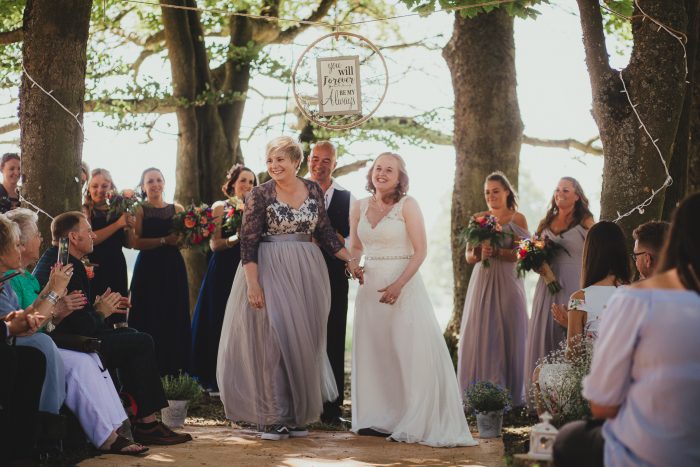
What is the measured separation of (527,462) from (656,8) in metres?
4.07

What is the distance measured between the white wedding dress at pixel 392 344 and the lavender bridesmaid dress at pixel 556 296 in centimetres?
160

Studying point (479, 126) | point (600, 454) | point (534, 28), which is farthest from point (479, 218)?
point (534, 28)

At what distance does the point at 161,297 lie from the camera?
10.0m

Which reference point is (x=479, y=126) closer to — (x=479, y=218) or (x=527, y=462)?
(x=479, y=218)

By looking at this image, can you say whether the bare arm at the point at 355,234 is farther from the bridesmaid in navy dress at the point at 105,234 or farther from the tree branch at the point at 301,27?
the tree branch at the point at 301,27

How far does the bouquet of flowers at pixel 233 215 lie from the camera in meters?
9.63

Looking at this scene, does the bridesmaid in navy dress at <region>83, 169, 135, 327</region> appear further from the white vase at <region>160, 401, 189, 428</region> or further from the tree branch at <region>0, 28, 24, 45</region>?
the tree branch at <region>0, 28, 24, 45</region>

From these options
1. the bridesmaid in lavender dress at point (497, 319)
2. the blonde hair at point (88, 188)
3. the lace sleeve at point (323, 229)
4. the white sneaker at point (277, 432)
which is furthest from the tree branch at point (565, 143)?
the white sneaker at point (277, 432)

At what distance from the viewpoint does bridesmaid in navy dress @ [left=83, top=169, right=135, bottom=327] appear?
9391mm

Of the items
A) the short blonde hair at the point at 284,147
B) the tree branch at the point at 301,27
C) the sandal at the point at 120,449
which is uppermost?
the tree branch at the point at 301,27

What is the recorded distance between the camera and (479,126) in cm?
1185

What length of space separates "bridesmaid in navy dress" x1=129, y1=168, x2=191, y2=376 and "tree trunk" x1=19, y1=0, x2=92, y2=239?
163 centimetres

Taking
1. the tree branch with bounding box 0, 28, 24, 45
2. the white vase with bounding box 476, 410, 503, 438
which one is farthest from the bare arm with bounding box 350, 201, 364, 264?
the tree branch with bounding box 0, 28, 24, 45

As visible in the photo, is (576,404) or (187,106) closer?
(576,404)
